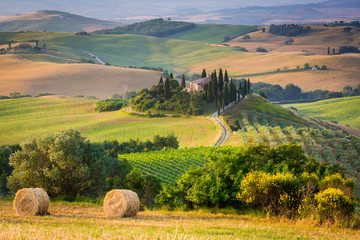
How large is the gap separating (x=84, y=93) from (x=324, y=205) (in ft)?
482

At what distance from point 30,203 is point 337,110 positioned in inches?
5416

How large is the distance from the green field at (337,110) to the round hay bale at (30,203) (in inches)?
4571

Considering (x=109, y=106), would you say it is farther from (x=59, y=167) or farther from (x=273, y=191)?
(x=273, y=191)

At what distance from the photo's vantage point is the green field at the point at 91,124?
85.1 meters

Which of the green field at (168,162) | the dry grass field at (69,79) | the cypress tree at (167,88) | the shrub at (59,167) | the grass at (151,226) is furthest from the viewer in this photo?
the dry grass field at (69,79)

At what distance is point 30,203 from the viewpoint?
64.0ft

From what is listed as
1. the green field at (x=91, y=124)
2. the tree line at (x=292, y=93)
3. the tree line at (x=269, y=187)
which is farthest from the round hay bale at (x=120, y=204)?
the tree line at (x=292, y=93)

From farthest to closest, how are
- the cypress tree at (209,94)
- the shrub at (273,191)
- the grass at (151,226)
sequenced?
1. the cypress tree at (209,94)
2. the shrub at (273,191)
3. the grass at (151,226)

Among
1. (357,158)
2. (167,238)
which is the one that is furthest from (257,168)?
(357,158)

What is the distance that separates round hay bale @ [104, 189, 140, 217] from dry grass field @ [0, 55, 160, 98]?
5501 inches

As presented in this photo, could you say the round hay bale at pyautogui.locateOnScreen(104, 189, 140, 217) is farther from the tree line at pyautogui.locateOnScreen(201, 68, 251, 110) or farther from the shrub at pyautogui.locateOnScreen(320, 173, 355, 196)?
the tree line at pyautogui.locateOnScreen(201, 68, 251, 110)

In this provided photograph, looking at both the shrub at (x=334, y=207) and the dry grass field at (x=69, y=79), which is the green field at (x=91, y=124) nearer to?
the dry grass field at (x=69, y=79)

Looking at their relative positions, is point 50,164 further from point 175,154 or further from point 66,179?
point 175,154

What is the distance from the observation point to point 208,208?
23453 millimetres
